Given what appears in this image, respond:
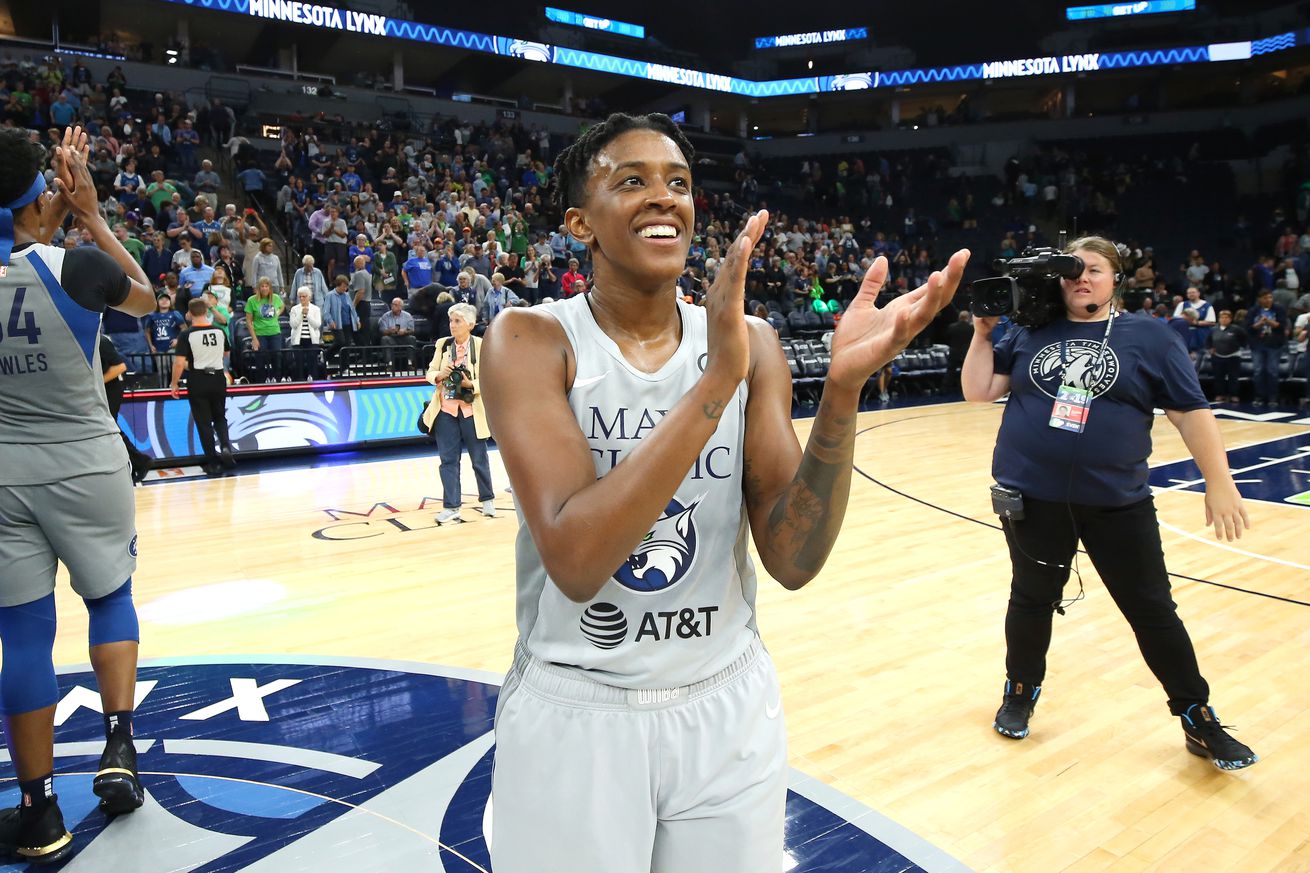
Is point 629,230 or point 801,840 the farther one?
point 801,840

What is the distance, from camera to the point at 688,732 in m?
1.39

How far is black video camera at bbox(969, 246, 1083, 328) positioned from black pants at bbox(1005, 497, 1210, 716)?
27.1 inches

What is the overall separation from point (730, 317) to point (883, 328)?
0.79 ft

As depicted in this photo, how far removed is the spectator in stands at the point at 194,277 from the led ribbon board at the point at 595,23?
19.2 metres

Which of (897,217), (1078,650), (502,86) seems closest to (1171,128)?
(897,217)

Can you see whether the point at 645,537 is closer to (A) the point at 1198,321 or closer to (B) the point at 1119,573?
(B) the point at 1119,573

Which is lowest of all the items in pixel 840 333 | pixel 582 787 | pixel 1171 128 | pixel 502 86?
pixel 582 787

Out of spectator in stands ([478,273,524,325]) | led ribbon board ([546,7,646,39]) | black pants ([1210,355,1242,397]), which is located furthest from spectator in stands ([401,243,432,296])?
led ribbon board ([546,7,646,39])

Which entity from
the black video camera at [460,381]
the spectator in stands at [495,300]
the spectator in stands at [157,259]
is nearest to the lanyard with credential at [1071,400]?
the black video camera at [460,381]

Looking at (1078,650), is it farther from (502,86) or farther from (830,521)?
(502,86)

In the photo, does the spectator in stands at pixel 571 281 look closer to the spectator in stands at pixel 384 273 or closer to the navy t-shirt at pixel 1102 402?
the spectator in stands at pixel 384 273

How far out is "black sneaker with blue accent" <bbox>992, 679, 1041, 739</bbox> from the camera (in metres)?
3.49

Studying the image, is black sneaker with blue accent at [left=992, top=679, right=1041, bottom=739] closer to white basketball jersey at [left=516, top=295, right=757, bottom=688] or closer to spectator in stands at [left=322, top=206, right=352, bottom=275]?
white basketball jersey at [left=516, top=295, right=757, bottom=688]

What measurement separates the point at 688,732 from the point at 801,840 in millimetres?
1697
